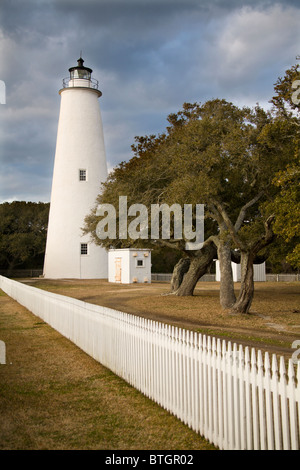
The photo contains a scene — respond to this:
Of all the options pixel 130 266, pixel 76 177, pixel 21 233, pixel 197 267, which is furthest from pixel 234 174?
pixel 21 233

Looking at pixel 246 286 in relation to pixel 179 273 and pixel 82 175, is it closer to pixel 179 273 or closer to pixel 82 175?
pixel 179 273

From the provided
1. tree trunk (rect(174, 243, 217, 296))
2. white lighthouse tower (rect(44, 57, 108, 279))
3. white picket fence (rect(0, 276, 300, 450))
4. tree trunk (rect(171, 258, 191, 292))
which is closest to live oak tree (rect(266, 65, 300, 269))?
white picket fence (rect(0, 276, 300, 450))

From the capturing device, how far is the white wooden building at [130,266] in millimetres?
35219

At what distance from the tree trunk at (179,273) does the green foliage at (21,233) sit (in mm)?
24095

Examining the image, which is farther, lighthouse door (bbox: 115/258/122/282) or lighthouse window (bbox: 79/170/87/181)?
lighthouse window (bbox: 79/170/87/181)

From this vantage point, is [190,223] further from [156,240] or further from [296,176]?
[296,176]

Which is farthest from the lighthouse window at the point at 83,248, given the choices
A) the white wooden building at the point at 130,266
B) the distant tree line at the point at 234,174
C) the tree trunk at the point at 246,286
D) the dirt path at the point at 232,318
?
the tree trunk at the point at 246,286

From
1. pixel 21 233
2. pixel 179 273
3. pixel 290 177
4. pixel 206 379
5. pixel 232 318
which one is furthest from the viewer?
pixel 21 233

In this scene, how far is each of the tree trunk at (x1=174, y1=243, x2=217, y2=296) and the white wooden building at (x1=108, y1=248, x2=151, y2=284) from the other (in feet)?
38.5

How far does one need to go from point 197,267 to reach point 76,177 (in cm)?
1833

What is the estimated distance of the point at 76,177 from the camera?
124 ft

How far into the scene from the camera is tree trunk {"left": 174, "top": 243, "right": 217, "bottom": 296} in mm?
22797

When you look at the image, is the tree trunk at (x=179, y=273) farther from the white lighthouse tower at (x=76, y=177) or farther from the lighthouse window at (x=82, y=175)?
the lighthouse window at (x=82, y=175)

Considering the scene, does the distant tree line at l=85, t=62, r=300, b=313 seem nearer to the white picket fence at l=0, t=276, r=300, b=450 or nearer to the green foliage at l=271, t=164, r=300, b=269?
the green foliage at l=271, t=164, r=300, b=269
